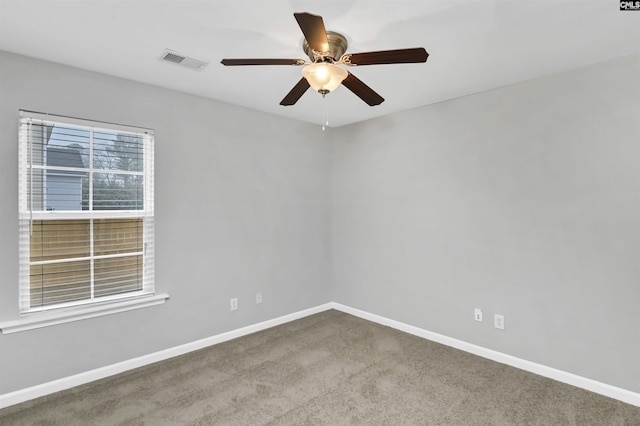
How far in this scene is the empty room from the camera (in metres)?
2.12

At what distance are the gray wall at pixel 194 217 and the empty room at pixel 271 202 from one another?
0.06 ft

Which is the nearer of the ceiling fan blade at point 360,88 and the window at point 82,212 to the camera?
the ceiling fan blade at point 360,88

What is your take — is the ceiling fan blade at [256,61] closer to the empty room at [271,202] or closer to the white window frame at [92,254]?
the empty room at [271,202]

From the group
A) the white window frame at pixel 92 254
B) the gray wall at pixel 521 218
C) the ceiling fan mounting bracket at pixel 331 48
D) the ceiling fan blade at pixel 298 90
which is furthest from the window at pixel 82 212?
the gray wall at pixel 521 218

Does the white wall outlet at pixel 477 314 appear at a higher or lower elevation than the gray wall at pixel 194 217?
lower

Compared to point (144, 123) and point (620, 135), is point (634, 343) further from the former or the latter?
point (144, 123)

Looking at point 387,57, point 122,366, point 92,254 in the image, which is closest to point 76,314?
point 92,254

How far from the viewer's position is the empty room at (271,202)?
83.4 inches

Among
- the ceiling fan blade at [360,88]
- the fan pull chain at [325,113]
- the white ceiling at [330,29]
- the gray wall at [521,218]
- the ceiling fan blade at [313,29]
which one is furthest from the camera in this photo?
the fan pull chain at [325,113]

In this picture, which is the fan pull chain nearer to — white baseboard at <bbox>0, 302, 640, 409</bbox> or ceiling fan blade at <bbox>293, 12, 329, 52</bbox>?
ceiling fan blade at <bbox>293, 12, 329, 52</bbox>

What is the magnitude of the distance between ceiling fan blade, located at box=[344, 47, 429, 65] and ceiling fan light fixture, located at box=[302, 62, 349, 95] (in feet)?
0.29

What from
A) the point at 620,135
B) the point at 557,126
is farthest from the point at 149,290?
the point at 620,135

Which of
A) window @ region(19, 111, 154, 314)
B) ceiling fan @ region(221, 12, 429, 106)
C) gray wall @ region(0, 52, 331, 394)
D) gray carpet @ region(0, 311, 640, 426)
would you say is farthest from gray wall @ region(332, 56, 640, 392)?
window @ region(19, 111, 154, 314)

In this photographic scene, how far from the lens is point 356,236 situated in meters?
4.34
